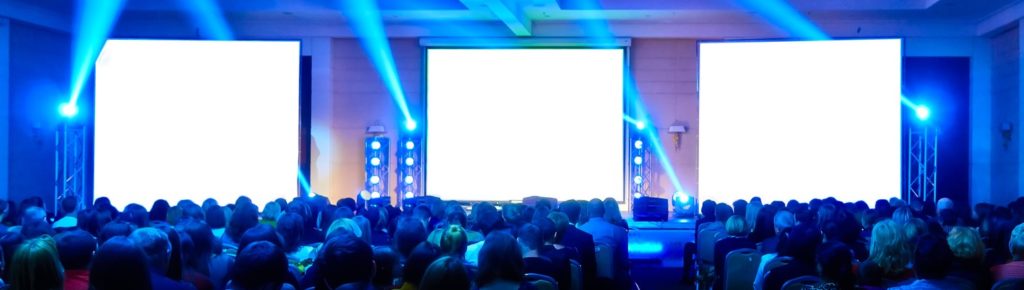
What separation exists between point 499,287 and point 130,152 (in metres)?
12.1

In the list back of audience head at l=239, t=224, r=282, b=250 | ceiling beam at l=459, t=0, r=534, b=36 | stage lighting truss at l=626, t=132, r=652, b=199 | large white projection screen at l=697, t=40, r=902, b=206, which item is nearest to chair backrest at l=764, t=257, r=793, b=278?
back of audience head at l=239, t=224, r=282, b=250

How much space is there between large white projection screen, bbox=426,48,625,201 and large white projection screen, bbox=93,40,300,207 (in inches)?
93.9

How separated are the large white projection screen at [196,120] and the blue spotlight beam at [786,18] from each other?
22.5 feet

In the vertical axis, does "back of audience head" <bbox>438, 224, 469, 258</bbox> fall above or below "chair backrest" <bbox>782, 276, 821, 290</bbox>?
above

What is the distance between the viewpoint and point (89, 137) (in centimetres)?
1527

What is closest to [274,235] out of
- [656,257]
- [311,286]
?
[311,286]

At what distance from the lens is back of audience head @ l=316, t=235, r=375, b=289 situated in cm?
346

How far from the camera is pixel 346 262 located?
3457 millimetres

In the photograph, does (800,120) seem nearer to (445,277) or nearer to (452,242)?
(452,242)

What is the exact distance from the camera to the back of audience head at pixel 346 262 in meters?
3.46

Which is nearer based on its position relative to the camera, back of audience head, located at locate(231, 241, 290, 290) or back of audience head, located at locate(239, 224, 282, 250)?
back of audience head, located at locate(231, 241, 290, 290)

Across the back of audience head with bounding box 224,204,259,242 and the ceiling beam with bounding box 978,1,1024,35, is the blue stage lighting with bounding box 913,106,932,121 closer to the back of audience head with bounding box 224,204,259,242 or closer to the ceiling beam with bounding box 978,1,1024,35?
the ceiling beam with bounding box 978,1,1024,35

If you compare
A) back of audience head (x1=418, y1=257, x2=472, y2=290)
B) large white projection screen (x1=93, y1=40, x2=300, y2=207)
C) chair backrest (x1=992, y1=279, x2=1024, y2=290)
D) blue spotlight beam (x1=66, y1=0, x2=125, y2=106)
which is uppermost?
blue spotlight beam (x1=66, y1=0, x2=125, y2=106)

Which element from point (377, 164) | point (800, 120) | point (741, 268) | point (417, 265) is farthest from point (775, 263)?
point (377, 164)
